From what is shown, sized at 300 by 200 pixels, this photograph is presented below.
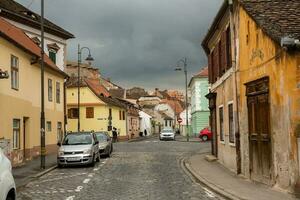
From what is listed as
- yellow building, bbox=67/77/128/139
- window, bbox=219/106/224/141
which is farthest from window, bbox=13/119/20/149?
yellow building, bbox=67/77/128/139

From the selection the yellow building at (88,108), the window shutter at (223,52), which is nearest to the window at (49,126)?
the window shutter at (223,52)

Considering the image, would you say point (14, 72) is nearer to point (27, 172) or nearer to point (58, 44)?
point (27, 172)

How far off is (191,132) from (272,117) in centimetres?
7023

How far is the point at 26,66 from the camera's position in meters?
28.1

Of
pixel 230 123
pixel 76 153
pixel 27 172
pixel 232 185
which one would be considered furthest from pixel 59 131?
pixel 232 185

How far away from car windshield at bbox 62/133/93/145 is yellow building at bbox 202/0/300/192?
7.66 m

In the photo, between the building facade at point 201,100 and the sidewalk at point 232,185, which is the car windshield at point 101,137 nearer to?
the sidewalk at point 232,185

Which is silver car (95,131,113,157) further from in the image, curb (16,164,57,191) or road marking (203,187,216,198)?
Result: road marking (203,187,216,198)

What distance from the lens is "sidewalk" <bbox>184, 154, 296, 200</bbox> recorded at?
43.9ft

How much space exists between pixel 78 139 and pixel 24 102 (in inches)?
147

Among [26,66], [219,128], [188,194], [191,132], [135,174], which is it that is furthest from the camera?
[191,132]

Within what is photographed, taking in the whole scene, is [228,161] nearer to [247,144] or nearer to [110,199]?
[247,144]

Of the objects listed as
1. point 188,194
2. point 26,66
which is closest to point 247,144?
point 188,194

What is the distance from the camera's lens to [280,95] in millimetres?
13633
